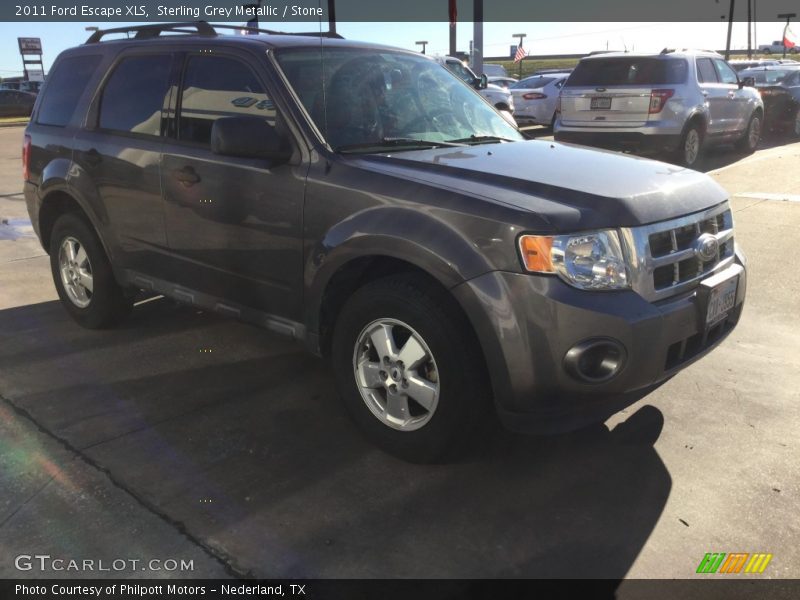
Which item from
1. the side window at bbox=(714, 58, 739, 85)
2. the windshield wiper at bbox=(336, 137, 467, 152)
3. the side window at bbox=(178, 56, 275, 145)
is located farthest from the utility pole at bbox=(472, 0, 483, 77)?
the windshield wiper at bbox=(336, 137, 467, 152)

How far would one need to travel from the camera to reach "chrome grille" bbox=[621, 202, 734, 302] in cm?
290

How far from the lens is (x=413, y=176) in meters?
3.20

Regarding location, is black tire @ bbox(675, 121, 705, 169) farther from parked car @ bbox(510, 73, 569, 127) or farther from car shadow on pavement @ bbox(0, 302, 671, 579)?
car shadow on pavement @ bbox(0, 302, 671, 579)

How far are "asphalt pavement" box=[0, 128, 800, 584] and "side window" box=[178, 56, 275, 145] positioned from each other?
1.39 m

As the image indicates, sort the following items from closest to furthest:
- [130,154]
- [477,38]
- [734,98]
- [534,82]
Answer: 1. [130,154]
2. [734,98]
3. [534,82]
4. [477,38]

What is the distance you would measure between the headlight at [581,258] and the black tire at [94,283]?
3138mm

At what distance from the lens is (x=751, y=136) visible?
13984mm

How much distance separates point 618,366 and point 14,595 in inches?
88.9

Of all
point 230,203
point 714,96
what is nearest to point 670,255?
point 230,203

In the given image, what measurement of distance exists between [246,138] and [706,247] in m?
2.07

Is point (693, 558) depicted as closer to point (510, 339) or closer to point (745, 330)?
point (510, 339)

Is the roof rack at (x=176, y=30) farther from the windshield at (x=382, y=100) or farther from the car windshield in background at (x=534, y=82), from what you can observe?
the car windshield in background at (x=534, y=82)

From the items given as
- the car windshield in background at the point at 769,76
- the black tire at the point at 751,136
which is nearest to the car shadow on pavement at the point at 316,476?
the black tire at the point at 751,136

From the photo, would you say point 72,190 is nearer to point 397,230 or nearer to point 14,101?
point 397,230
